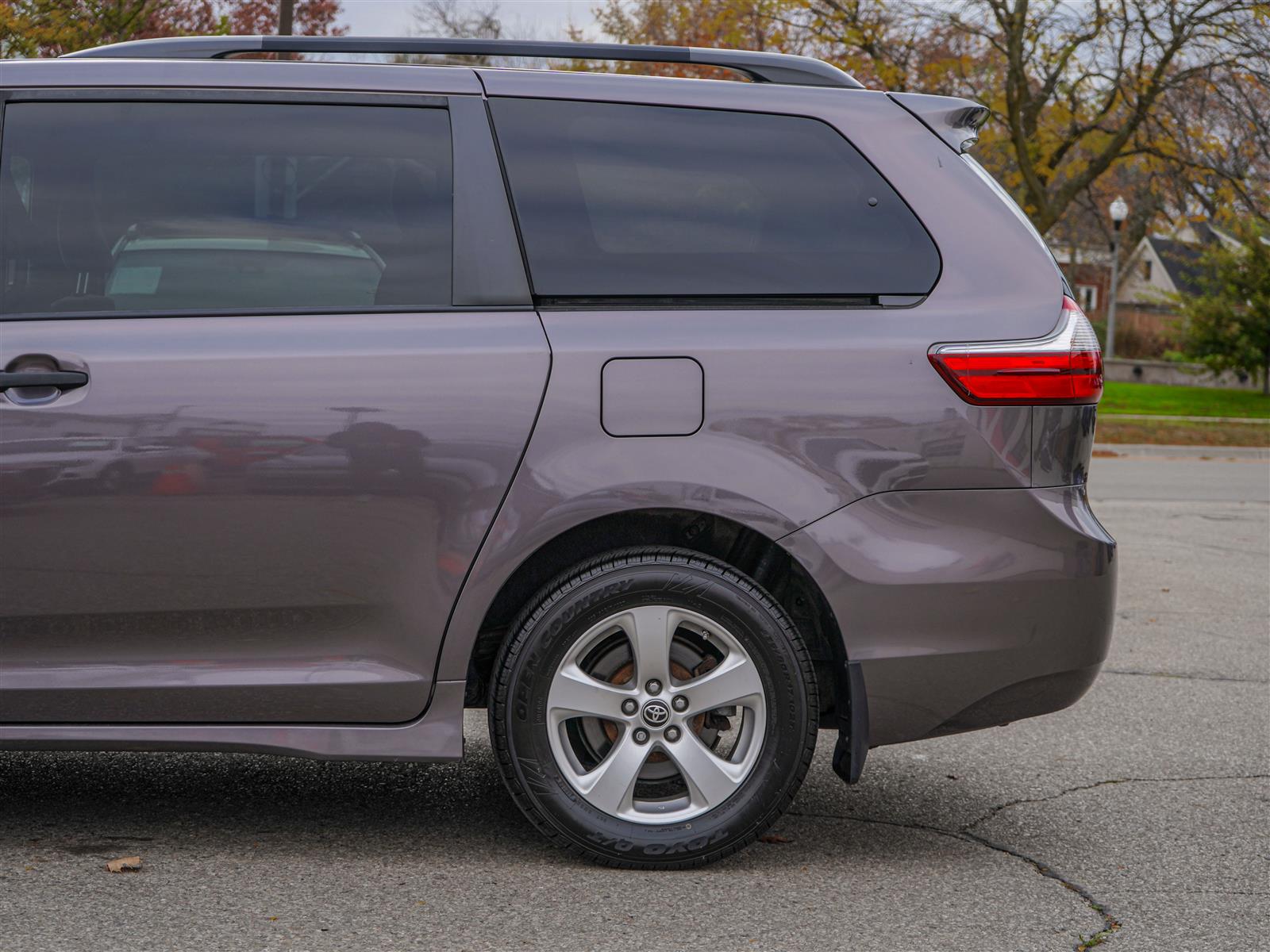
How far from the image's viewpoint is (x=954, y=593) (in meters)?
3.51

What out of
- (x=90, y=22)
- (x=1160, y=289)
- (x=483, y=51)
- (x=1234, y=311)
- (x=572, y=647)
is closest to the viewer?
(x=572, y=647)

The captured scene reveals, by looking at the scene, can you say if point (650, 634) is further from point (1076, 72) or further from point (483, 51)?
point (1076, 72)

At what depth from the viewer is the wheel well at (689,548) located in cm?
356

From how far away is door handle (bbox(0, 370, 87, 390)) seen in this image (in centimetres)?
336

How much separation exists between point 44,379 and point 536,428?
1.13 metres

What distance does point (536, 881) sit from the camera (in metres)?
3.48

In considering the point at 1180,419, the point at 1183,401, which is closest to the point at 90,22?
the point at 1180,419

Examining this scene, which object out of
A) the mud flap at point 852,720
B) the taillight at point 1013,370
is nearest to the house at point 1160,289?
the taillight at point 1013,370

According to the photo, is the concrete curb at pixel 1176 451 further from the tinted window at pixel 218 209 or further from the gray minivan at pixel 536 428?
the tinted window at pixel 218 209

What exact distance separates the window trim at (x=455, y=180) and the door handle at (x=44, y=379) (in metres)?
0.19

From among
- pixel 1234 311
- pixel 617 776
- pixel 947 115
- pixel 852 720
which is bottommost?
pixel 1234 311

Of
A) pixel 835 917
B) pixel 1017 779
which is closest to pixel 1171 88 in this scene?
pixel 1017 779

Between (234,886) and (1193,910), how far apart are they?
2.22 meters

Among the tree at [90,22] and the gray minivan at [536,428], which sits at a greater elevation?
the tree at [90,22]
